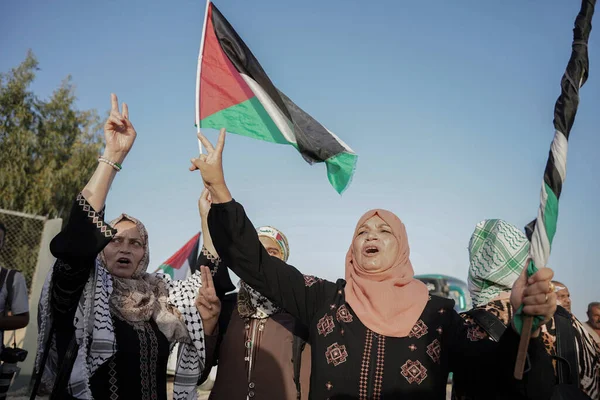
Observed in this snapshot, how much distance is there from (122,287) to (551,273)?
220cm

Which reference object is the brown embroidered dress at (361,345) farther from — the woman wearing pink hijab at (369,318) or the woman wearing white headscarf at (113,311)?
the woman wearing white headscarf at (113,311)

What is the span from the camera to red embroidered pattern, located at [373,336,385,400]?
2.53 m

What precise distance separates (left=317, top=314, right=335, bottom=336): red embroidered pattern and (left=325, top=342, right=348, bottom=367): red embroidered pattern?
9 centimetres

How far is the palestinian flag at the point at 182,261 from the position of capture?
1127 centimetres

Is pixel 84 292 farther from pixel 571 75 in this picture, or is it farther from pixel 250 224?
pixel 571 75

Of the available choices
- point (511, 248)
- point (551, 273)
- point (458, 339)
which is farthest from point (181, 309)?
point (551, 273)

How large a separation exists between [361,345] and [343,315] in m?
0.20

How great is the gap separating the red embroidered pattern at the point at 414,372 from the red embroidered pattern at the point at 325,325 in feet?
1.31

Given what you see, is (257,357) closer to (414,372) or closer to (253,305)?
(253,305)

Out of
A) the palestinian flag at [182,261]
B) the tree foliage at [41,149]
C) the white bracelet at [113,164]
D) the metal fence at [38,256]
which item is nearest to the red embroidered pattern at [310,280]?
the white bracelet at [113,164]

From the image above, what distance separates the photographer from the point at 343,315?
2791 millimetres

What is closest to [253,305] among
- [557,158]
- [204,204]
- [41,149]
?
[204,204]

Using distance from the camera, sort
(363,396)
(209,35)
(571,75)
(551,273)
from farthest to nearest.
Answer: (209,35) < (363,396) < (571,75) < (551,273)

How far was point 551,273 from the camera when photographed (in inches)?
76.2
